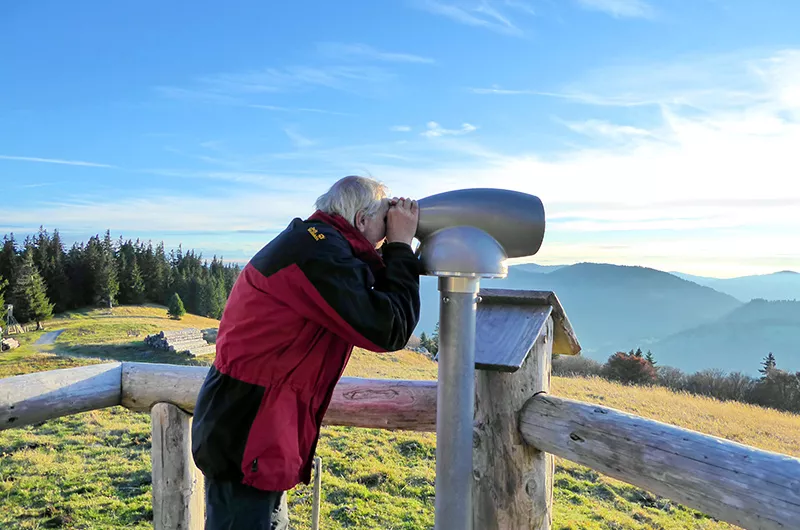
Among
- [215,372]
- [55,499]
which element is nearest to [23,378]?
[215,372]

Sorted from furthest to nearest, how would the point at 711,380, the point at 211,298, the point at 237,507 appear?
the point at 211,298 < the point at 711,380 < the point at 237,507

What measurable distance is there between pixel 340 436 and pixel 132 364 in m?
6.14

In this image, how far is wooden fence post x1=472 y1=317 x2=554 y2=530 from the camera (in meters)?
1.81

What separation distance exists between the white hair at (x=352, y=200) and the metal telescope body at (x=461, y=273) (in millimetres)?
146

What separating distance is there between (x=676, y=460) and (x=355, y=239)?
1030mm

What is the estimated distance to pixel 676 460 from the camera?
56.4 inches

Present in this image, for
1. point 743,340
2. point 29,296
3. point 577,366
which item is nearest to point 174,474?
point 577,366

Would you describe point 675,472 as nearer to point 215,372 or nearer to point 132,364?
point 215,372

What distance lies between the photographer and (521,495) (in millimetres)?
1804

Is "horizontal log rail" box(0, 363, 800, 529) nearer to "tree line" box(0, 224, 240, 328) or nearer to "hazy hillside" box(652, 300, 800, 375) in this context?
"tree line" box(0, 224, 240, 328)

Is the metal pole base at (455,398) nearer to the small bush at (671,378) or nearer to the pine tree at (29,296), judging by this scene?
the small bush at (671,378)

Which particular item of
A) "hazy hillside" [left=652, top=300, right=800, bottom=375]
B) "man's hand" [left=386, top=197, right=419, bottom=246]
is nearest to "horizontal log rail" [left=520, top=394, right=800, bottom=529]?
"man's hand" [left=386, top=197, right=419, bottom=246]

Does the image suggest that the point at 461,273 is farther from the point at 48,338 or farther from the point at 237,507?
the point at 48,338

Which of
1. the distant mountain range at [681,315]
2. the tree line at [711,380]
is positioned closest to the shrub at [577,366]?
the tree line at [711,380]
